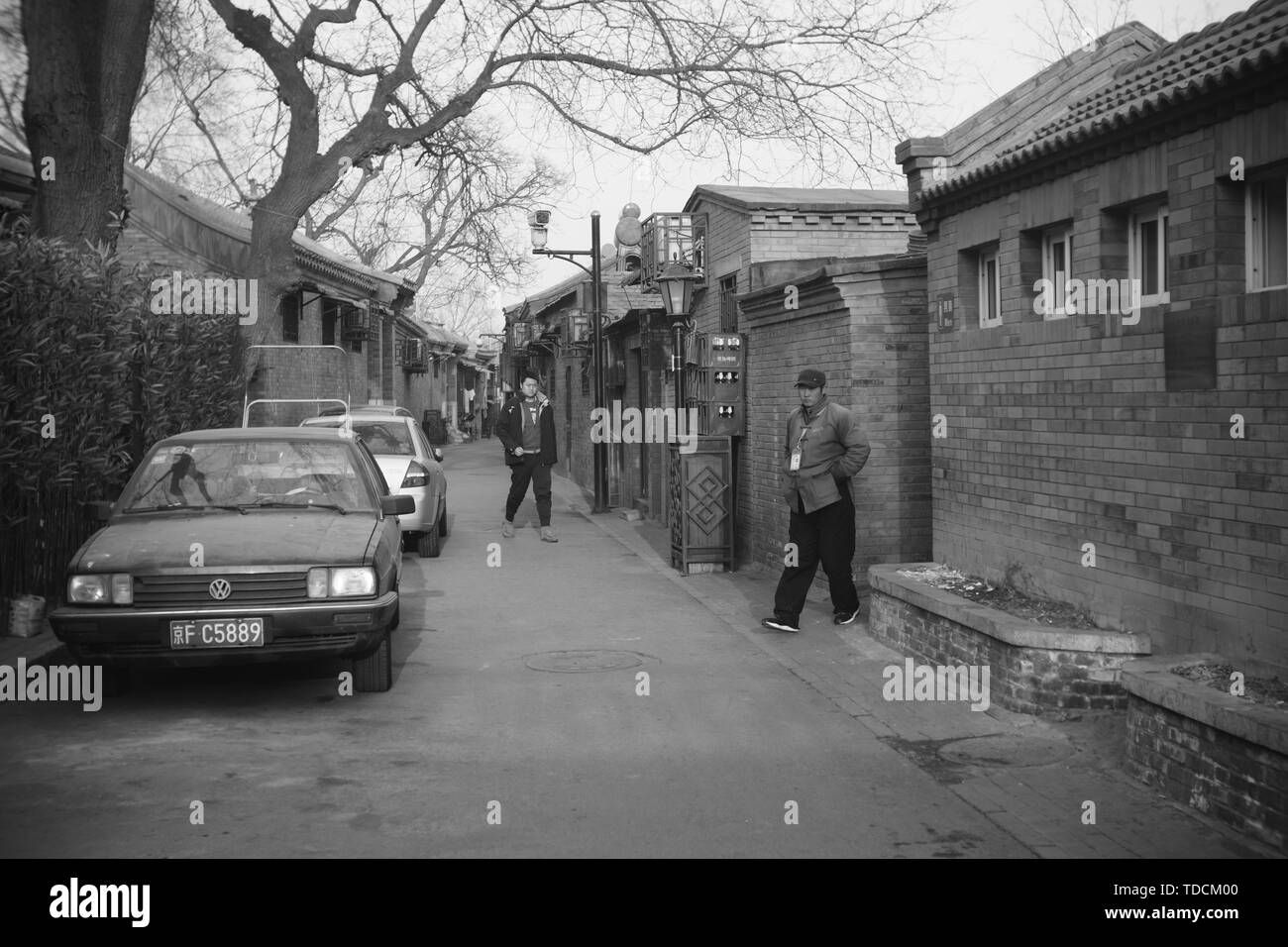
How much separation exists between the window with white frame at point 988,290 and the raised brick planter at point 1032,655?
6.97 ft

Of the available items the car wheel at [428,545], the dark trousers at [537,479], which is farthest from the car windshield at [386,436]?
the dark trousers at [537,479]

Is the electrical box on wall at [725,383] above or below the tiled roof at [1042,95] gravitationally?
below

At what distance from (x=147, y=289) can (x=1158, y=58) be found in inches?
358

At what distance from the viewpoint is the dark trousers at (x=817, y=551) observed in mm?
9695

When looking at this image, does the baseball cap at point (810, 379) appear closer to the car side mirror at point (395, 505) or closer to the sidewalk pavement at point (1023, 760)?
the sidewalk pavement at point (1023, 760)

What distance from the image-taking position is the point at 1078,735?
6543mm

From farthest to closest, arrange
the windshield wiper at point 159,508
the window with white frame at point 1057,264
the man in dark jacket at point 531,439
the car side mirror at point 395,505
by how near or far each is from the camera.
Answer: the man in dark jacket at point 531,439
the car side mirror at point 395,505
the window with white frame at point 1057,264
the windshield wiper at point 159,508

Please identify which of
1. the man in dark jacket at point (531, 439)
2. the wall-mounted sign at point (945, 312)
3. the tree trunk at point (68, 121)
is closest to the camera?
the wall-mounted sign at point (945, 312)

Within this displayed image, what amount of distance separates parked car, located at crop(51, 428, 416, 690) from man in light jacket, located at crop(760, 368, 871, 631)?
338cm

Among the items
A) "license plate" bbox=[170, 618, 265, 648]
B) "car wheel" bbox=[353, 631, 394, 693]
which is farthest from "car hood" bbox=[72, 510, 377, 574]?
"car wheel" bbox=[353, 631, 394, 693]

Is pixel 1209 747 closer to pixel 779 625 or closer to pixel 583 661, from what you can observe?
pixel 583 661

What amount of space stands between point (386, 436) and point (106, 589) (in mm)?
9006

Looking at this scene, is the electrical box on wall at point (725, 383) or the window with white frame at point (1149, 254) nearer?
the window with white frame at point (1149, 254)
